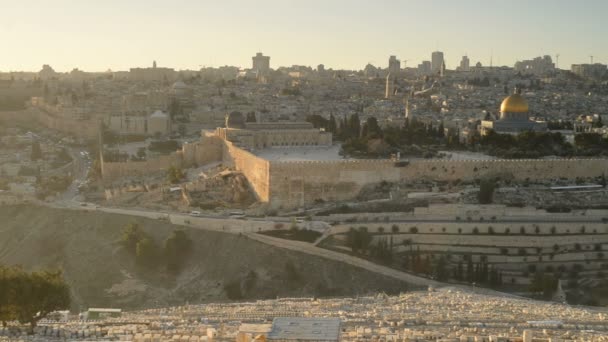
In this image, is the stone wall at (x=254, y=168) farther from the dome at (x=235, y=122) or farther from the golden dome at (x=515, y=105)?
the golden dome at (x=515, y=105)

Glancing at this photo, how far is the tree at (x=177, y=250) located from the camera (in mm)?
23703

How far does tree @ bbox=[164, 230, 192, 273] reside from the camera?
933 inches

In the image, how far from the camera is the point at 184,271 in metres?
23.4

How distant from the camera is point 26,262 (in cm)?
2634

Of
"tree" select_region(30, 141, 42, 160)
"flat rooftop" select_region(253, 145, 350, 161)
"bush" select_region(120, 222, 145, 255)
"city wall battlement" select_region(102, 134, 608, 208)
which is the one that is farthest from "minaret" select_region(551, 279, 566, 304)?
"tree" select_region(30, 141, 42, 160)

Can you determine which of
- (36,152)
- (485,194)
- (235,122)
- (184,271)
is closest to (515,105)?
(235,122)

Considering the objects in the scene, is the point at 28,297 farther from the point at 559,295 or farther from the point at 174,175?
the point at 174,175

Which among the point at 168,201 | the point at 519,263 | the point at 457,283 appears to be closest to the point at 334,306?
the point at 457,283

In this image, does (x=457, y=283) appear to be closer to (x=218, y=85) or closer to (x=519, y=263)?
(x=519, y=263)

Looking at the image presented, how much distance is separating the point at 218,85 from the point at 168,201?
155ft

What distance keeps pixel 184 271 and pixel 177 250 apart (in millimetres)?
788

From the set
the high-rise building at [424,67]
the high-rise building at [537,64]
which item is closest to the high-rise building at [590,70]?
the high-rise building at [537,64]

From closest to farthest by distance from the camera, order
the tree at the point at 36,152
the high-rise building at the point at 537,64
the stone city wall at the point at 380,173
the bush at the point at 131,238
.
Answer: the bush at the point at 131,238 < the stone city wall at the point at 380,173 < the tree at the point at 36,152 < the high-rise building at the point at 537,64

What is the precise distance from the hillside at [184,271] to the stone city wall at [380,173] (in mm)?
2836
